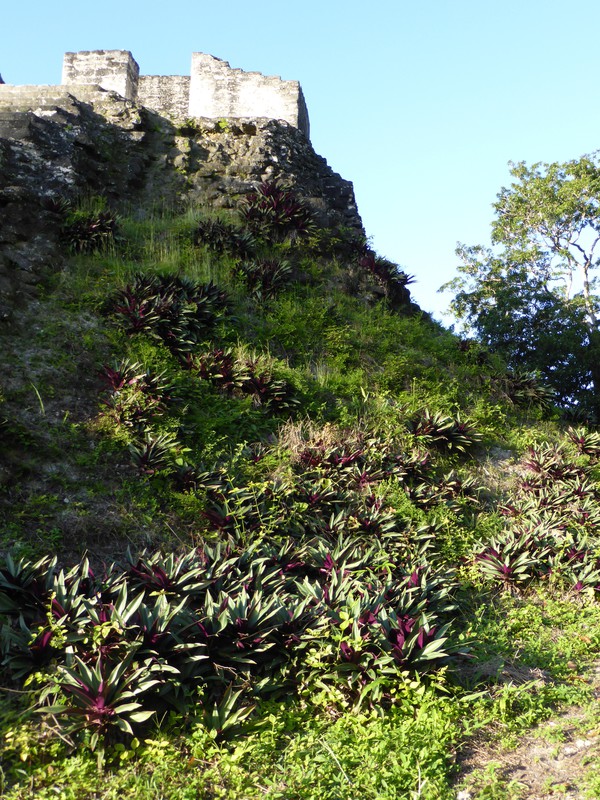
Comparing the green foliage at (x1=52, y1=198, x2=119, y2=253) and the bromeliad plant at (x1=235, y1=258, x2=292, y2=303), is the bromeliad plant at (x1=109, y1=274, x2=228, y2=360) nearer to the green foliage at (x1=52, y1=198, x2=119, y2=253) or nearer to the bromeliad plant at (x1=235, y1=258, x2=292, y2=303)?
the bromeliad plant at (x1=235, y1=258, x2=292, y2=303)

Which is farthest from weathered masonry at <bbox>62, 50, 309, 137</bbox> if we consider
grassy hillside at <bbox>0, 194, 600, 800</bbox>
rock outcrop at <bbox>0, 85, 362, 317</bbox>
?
grassy hillside at <bbox>0, 194, 600, 800</bbox>

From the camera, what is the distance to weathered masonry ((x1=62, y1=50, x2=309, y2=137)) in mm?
15898

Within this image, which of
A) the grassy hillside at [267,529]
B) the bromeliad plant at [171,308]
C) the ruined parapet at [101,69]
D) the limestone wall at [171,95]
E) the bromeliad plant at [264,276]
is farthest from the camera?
the limestone wall at [171,95]

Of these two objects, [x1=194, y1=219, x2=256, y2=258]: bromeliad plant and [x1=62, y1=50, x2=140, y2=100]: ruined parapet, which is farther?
[x1=62, y1=50, x2=140, y2=100]: ruined parapet

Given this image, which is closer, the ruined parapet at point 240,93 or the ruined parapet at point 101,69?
the ruined parapet at point 101,69

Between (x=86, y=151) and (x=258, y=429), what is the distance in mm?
7416

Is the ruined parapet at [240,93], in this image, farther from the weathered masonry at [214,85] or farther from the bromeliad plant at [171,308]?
the bromeliad plant at [171,308]

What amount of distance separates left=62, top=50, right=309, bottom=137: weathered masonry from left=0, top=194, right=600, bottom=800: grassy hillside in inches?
187

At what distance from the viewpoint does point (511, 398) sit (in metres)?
11.1

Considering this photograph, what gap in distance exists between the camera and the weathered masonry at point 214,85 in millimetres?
15898

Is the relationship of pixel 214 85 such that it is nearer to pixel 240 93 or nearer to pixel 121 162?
pixel 240 93

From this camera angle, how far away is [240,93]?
53.4 feet

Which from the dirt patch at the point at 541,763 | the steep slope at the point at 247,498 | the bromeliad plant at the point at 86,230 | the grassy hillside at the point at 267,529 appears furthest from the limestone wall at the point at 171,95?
the dirt patch at the point at 541,763

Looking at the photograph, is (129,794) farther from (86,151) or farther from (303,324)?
(86,151)
